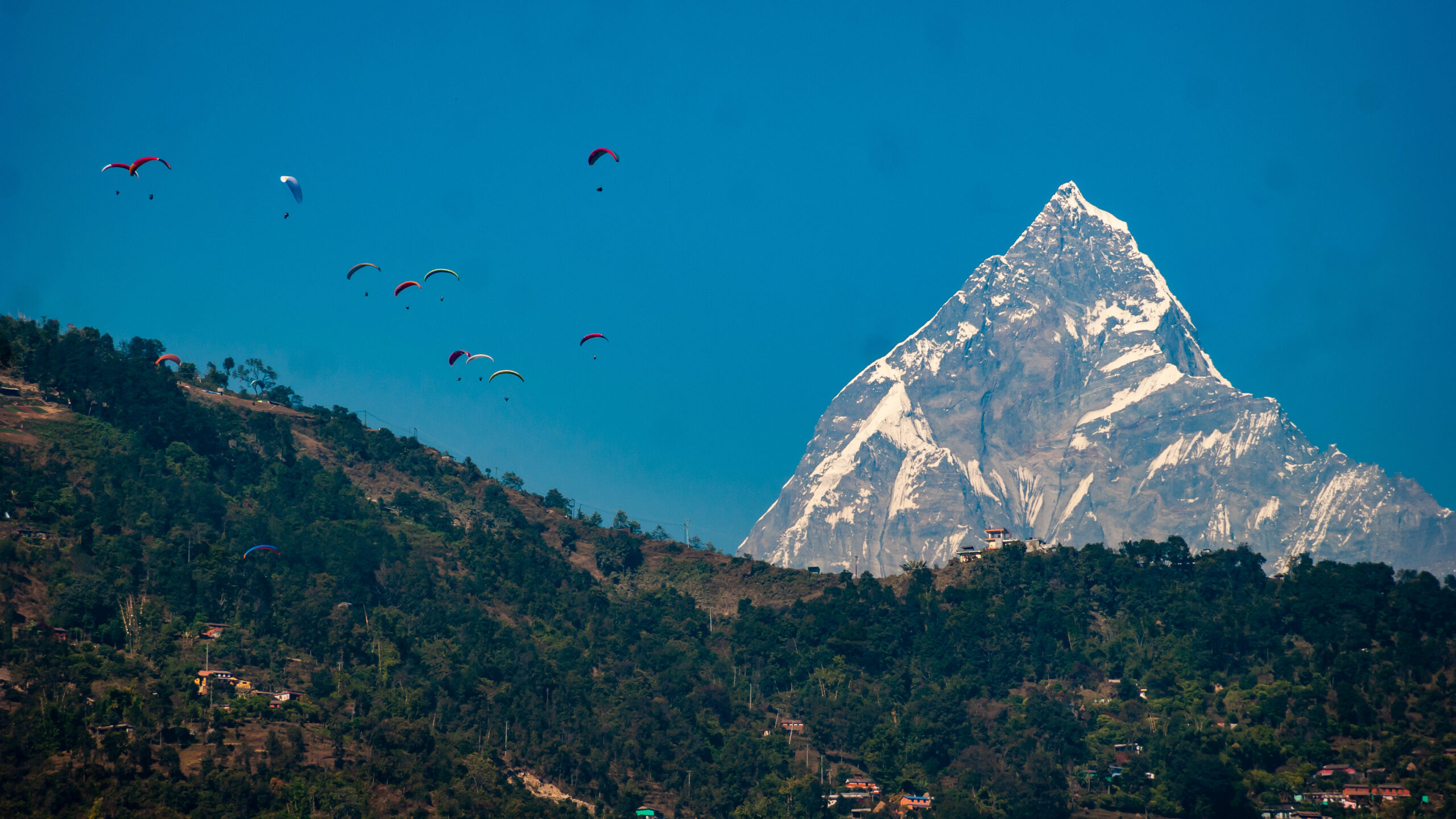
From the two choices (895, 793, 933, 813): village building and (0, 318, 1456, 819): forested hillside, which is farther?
(895, 793, 933, 813): village building

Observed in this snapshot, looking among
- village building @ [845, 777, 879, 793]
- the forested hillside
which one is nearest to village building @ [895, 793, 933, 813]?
the forested hillside

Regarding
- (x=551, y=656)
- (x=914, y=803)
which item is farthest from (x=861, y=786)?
(x=551, y=656)

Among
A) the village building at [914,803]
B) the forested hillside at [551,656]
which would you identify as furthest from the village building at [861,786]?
the village building at [914,803]

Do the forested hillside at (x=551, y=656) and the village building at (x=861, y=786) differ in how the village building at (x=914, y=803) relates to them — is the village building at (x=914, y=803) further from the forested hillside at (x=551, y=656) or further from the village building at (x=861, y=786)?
the village building at (x=861, y=786)

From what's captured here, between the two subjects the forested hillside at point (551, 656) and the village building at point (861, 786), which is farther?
the village building at point (861, 786)

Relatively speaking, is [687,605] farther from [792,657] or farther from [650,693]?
[650,693]

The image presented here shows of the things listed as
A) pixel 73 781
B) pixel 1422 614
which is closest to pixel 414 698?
pixel 73 781

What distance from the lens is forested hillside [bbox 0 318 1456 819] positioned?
274 feet

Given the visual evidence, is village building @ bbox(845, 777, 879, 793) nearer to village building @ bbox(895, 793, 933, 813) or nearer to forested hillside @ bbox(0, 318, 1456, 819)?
forested hillside @ bbox(0, 318, 1456, 819)

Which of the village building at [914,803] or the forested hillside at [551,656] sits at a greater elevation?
the forested hillside at [551,656]

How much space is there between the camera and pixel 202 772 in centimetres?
7575

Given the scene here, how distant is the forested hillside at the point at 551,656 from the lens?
83.6 meters

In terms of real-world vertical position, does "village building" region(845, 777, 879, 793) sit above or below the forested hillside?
below

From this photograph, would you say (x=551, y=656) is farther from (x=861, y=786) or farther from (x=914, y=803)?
(x=914, y=803)
